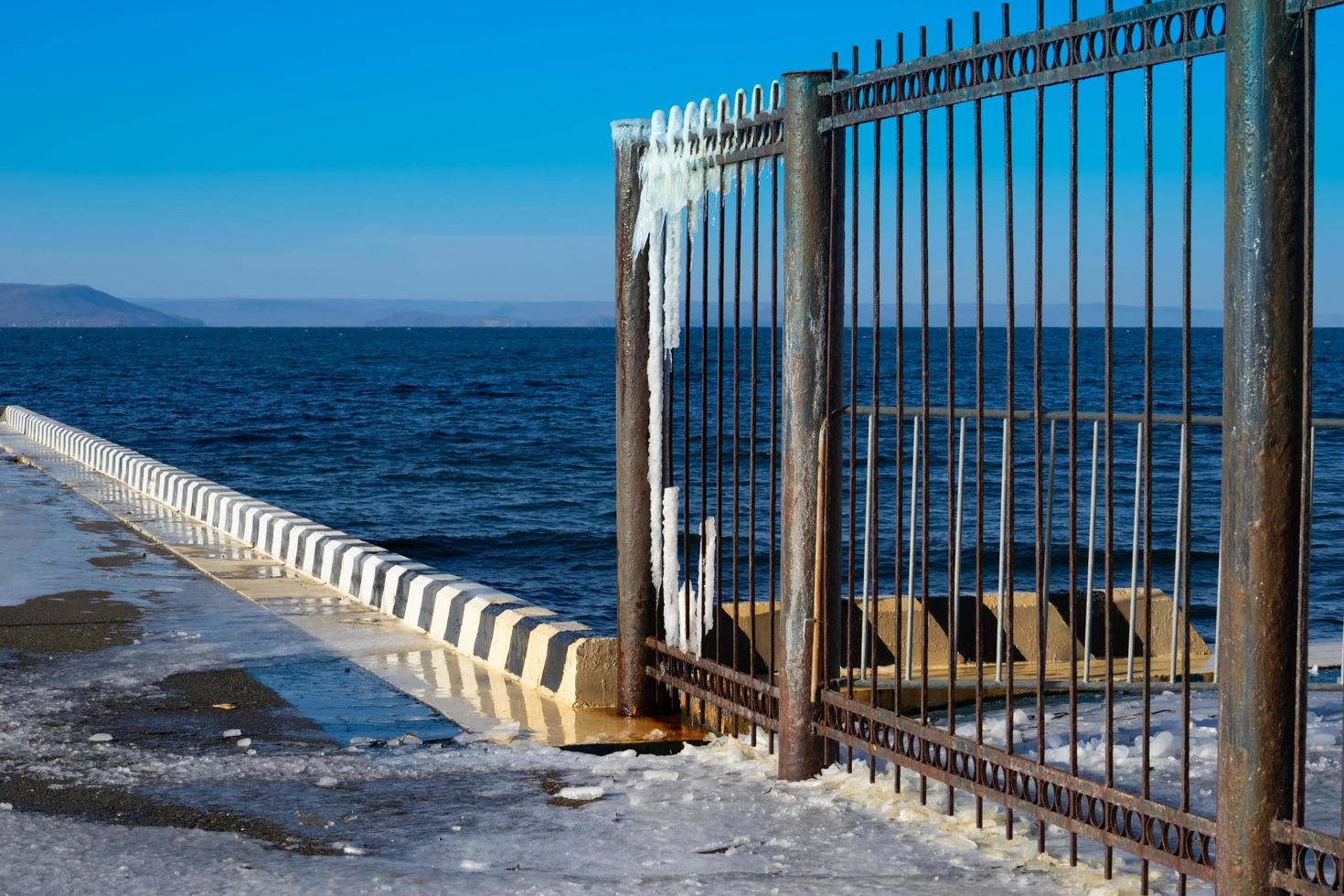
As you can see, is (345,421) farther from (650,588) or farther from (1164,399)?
(650,588)

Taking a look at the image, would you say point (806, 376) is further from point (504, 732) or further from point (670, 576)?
point (504, 732)

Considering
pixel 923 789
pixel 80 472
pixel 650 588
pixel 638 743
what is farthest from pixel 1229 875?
pixel 80 472

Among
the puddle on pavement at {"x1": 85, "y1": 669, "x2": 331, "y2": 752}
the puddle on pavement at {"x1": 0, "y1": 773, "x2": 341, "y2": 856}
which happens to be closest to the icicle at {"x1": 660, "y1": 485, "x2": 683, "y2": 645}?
the puddle on pavement at {"x1": 85, "y1": 669, "x2": 331, "y2": 752}

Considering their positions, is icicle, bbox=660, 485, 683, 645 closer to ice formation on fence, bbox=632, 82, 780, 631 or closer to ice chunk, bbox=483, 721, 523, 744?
ice formation on fence, bbox=632, 82, 780, 631

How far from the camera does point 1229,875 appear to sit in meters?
3.79

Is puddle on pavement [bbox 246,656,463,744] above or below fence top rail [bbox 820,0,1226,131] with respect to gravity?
below

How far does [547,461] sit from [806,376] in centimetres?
3494

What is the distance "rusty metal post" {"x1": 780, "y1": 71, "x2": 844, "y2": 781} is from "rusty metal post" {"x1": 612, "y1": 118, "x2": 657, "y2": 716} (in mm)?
1073

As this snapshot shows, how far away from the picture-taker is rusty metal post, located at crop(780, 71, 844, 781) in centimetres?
543

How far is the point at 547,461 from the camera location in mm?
40250

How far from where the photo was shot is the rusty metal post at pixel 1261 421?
3.59 metres

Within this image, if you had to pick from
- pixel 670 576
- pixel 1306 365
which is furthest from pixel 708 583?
pixel 1306 365

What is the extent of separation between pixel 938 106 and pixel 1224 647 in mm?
1874

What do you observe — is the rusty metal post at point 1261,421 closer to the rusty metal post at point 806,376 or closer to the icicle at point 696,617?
the rusty metal post at point 806,376
